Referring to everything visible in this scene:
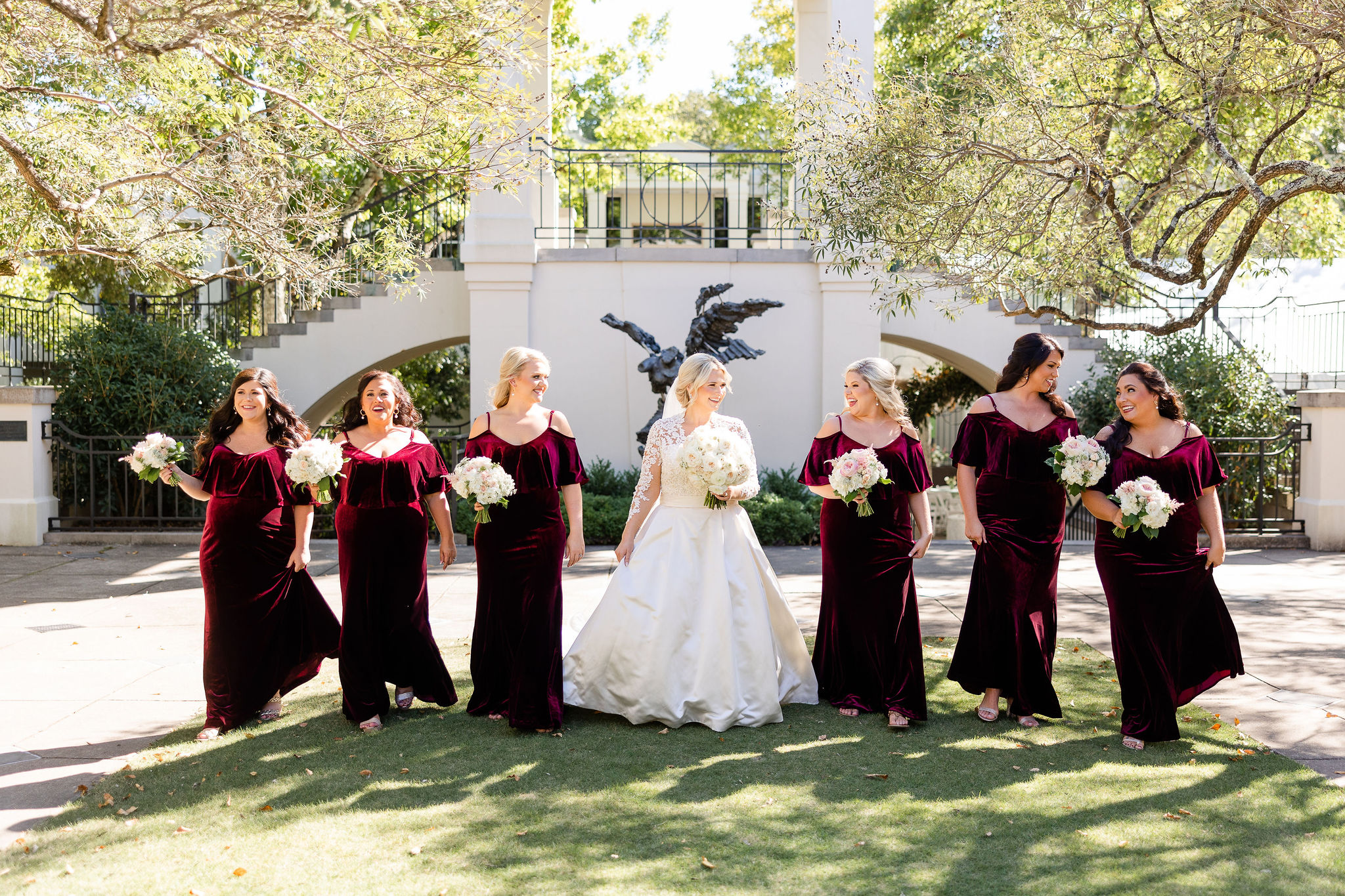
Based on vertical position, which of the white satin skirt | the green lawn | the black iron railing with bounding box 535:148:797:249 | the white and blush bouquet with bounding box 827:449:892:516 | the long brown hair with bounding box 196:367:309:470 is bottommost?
the green lawn

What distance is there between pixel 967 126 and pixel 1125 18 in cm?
181

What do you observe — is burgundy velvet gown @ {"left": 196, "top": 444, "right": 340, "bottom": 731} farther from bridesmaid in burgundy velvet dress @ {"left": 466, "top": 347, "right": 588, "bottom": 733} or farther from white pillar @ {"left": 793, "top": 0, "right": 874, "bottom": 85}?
white pillar @ {"left": 793, "top": 0, "right": 874, "bottom": 85}

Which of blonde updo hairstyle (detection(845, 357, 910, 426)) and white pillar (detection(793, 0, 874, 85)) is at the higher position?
white pillar (detection(793, 0, 874, 85))

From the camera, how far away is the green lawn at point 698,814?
355cm

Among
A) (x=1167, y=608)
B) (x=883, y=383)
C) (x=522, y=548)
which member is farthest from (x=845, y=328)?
(x=522, y=548)

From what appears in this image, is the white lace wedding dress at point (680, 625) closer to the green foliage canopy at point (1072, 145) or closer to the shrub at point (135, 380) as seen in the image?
the green foliage canopy at point (1072, 145)

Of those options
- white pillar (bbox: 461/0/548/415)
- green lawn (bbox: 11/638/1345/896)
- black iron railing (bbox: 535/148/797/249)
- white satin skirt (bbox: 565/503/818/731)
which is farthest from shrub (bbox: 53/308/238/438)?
white satin skirt (bbox: 565/503/818/731)

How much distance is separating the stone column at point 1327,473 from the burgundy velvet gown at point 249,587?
11.1 m

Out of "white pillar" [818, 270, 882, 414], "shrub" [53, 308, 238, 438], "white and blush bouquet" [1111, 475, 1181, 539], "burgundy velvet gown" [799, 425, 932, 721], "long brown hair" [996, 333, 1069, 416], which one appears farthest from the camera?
"white pillar" [818, 270, 882, 414]

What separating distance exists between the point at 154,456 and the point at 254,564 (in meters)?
0.77

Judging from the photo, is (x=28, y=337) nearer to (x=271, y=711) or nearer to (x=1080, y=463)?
(x=271, y=711)

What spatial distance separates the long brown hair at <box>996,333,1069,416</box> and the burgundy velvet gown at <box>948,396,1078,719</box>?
10cm

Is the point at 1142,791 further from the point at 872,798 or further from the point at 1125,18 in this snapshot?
the point at 1125,18

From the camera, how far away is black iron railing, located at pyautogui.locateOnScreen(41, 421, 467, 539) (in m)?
11.8
